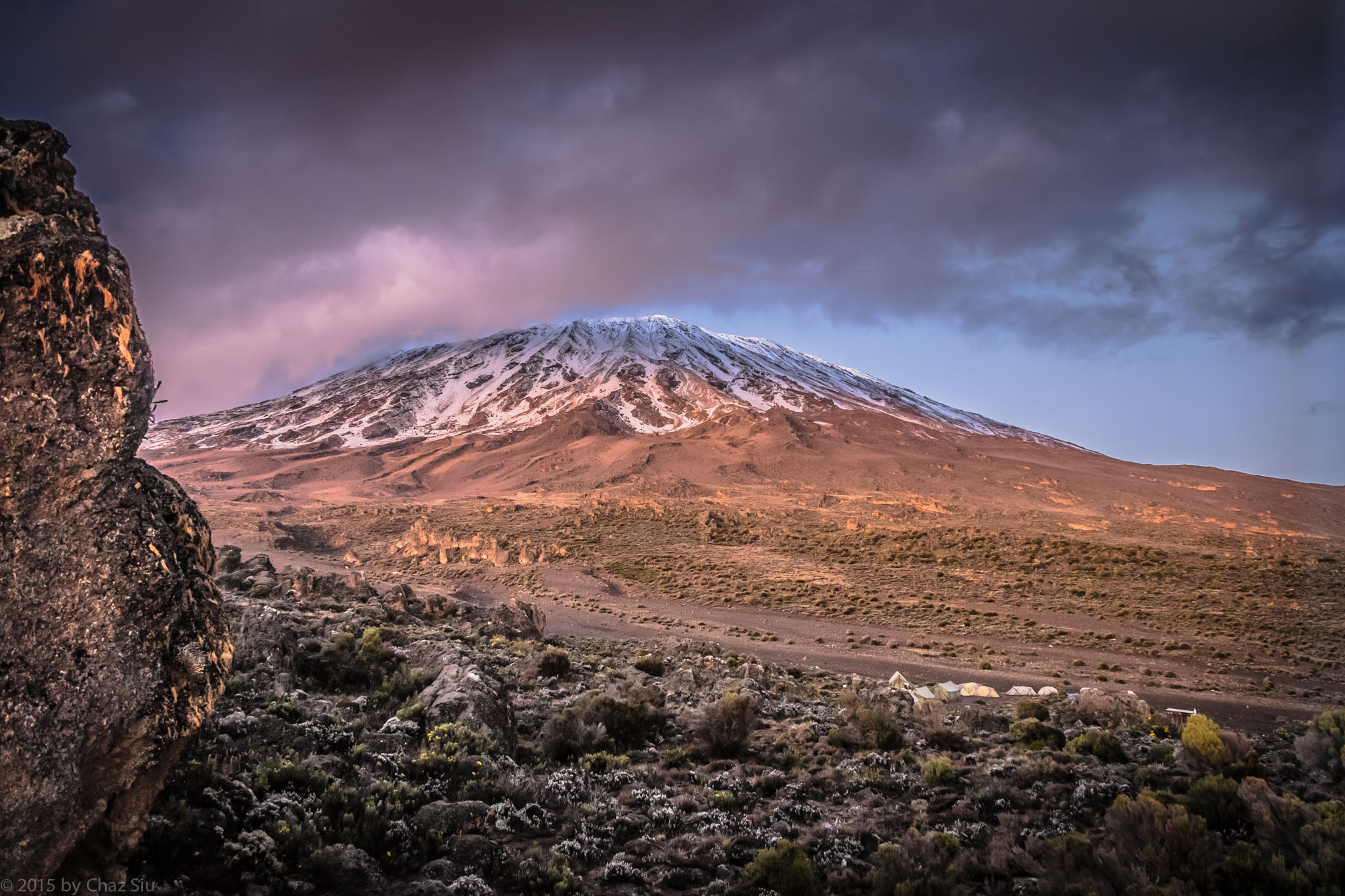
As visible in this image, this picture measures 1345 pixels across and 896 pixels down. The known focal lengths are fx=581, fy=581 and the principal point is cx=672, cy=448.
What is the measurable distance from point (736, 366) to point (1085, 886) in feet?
454

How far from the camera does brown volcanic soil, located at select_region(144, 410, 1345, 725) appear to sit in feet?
57.3

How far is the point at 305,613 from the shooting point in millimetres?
11703

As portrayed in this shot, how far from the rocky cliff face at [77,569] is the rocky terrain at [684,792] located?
867 millimetres

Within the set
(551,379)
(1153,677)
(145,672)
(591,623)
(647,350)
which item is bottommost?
(591,623)

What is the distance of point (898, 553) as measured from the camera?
104 ft

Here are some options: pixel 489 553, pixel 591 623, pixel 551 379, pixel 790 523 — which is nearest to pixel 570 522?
pixel 489 553

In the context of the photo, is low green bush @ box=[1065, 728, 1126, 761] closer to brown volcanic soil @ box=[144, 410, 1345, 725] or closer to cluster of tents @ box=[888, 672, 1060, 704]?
cluster of tents @ box=[888, 672, 1060, 704]

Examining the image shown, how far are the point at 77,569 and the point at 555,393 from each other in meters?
121

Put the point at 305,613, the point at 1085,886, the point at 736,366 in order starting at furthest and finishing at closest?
1. the point at 736,366
2. the point at 305,613
3. the point at 1085,886

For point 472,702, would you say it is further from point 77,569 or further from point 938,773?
point 938,773

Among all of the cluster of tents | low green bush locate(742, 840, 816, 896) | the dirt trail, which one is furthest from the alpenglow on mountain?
low green bush locate(742, 840, 816, 896)

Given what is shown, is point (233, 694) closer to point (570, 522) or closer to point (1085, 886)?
point (1085, 886)


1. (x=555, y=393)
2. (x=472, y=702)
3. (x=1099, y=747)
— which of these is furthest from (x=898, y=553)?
(x=555, y=393)

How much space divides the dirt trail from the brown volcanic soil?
127mm
